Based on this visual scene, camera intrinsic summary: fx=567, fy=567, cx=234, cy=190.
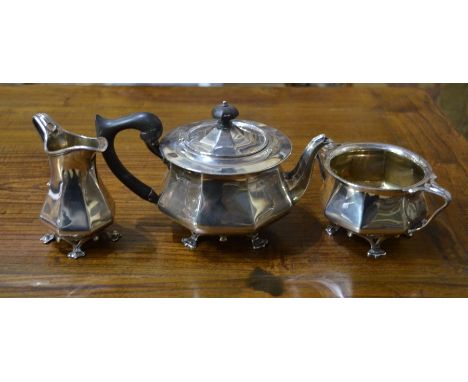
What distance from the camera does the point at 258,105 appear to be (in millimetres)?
1663

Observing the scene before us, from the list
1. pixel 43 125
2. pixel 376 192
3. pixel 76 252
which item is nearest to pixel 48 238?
pixel 76 252

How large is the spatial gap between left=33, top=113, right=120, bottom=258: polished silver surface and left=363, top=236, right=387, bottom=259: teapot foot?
46 cm

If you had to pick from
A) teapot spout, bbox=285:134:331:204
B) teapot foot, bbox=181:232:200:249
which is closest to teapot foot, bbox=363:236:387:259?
teapot spout, bbox=285:134:331:204

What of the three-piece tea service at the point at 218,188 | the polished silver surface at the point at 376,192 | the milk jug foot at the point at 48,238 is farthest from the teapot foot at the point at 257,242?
the milk jug foot at the point at 48,238

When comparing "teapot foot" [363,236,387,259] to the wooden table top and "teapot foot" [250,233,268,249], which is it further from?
"teapot foot" [250,233,268,249]

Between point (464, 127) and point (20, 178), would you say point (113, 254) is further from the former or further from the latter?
point (464, 127)

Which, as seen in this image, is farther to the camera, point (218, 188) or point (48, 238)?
point (48, 238)

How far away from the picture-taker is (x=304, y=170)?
3.31 feet

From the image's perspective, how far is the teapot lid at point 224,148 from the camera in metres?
0.93

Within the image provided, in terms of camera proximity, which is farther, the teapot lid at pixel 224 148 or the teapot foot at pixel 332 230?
the teapot foot at pixel 332 230

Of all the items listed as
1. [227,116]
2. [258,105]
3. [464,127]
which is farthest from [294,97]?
[227,116]

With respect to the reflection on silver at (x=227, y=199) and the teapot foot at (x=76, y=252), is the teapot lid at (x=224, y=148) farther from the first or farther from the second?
the teapot foot at (x=76, y=252)

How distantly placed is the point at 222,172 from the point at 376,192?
0.86ft

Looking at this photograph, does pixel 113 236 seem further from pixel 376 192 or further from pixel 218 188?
pixel 376 192
